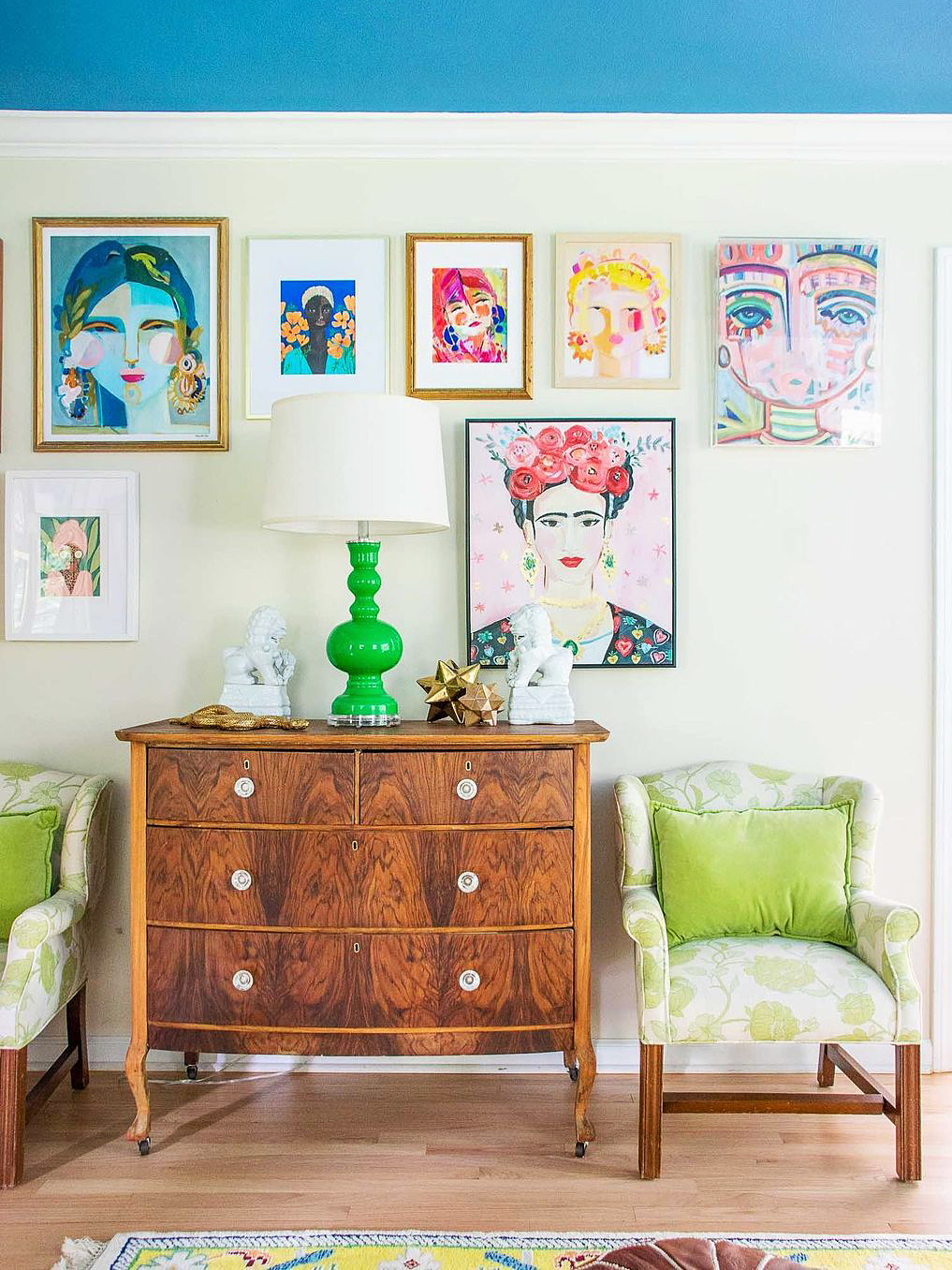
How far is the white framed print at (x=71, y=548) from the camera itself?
3.03 meters

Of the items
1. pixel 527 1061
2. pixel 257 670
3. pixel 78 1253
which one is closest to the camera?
pixel 78 1253

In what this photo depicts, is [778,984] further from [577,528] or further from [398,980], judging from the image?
[577,528]

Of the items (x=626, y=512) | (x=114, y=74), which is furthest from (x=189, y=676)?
(x=114, y=74)

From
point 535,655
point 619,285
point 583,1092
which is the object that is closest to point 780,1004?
point 583,1092

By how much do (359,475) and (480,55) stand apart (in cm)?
112

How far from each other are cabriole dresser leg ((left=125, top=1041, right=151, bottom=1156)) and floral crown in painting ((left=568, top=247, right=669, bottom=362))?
2178 millimetres

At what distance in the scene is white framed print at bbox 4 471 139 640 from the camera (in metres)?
3.03

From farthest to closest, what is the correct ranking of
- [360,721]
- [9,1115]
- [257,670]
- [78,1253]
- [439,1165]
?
1. [257,670]
2. [360,721]
3. [439,1165]
4. [9,1115]
5. [78,1253]

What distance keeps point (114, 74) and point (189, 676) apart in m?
1.63

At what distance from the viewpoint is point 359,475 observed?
2.55 meters

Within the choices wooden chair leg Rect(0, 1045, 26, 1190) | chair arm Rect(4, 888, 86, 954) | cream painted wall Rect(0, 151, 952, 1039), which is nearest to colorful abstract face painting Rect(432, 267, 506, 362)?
cream painted wall Rect(0, 151, 952, 1039)

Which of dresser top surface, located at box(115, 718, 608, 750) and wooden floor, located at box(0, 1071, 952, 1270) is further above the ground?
dresser top surface, located at box(115, 718, 608, 750)

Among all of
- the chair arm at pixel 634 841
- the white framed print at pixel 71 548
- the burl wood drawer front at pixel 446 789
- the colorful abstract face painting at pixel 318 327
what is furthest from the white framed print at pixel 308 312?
the chair arm at pixel 634 841

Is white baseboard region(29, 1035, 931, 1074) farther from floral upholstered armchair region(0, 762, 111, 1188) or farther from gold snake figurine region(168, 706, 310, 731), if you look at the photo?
gold snake figurine region(168, 706, 310, 731)
